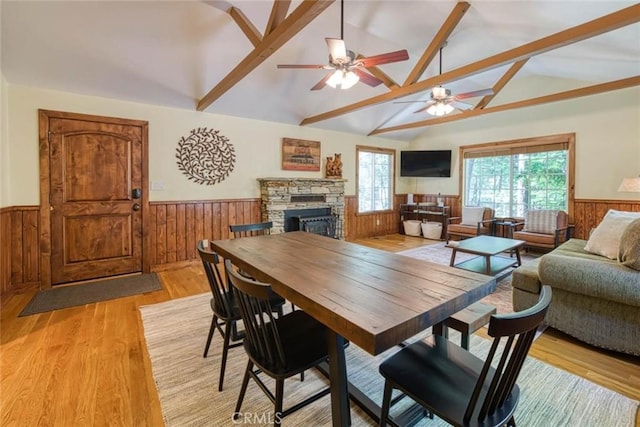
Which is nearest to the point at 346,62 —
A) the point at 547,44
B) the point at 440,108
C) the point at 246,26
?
the point at 246,26

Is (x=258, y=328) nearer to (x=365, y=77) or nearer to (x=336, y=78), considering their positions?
(x=336, y=78)

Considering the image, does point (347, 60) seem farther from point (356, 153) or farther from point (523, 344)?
point (356, 153)

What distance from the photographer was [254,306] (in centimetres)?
136

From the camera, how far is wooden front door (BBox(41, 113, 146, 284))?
3.55 metres

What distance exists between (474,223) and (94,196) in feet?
20.4

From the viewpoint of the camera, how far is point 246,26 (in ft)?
9.13

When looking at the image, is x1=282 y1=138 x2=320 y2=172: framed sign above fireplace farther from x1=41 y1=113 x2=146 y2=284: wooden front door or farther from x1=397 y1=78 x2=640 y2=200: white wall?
x1=397 y1=78 x2=640 y2=200: white wall

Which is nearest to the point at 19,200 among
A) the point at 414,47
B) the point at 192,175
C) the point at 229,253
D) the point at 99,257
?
the point at 99,257

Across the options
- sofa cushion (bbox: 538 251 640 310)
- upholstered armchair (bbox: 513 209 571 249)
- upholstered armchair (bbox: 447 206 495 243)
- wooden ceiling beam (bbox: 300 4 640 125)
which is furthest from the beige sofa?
→ upholstered armchair (bbox: 447 206 495 243)

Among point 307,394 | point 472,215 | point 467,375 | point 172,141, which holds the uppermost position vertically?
point 172,141

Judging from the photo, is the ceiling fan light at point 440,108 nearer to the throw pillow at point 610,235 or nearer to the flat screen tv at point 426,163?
the throw pillow at point 610,235

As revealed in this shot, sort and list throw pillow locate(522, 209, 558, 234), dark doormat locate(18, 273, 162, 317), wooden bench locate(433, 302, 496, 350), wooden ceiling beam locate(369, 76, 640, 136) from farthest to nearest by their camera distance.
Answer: throw pillow locate(522, 209, 558, 234) → wooden ceiling beam locate(369, 76, 640, 136) → dark doormat locate(18, 273, 162, 317) → wooden bench locate(433, 302, 496, 350)

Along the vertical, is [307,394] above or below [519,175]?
below

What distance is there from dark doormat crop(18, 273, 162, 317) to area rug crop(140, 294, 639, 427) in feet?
4.44
